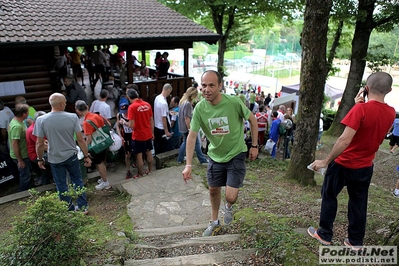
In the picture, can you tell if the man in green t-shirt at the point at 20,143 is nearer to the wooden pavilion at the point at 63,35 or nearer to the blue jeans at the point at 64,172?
the blue jeans at the point at 64,172

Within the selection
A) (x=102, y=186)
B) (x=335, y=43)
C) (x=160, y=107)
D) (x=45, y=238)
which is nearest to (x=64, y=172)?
(x=102, y=186)

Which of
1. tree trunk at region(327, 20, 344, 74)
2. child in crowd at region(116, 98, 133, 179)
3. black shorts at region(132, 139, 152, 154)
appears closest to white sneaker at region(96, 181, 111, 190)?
child in crowd at region(116, 98, 133, 179)

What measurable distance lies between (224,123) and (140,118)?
10.1 feet

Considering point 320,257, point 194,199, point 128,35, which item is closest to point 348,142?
point 320,257

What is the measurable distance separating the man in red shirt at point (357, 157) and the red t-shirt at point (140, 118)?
156 inches

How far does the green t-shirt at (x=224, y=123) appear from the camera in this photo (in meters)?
3.40

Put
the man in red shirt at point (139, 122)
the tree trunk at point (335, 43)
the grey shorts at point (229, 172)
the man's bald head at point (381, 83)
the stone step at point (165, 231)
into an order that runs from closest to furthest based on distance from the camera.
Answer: the man's bald head at point (381, 83) < the grey shorts at point (229, 172) < the stone step at point (165, 231) < the man in red shirt at point (139, 122) < the tree trunk at point (335, 43)

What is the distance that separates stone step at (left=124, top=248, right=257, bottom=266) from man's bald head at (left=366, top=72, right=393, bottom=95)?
1.85 metres

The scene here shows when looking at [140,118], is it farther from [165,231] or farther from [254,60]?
[254,60]

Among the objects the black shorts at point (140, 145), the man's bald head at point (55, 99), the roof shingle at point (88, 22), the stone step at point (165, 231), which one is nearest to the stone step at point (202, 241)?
the stone step at point (165, 231)

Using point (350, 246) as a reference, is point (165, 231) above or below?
below

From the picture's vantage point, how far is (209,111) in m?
3.42

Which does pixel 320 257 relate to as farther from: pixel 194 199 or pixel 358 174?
pixel 194 199

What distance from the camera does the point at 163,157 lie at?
24.7 ft
